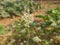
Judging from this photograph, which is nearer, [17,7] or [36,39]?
[36,39]

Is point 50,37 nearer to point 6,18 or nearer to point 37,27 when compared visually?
point 37,27

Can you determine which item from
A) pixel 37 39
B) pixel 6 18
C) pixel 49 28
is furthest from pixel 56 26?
pixel 6 18

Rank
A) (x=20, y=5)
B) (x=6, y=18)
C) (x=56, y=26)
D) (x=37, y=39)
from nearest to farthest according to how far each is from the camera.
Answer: (x=37, y=39)
(x=56, y=26)
(x=6, y=18)
(x=20, y=5)

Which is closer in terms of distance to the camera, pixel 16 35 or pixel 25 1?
pixel 16 35

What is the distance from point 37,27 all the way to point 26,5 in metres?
1.48

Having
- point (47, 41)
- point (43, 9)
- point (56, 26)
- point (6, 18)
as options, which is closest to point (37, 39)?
point (47, 41)

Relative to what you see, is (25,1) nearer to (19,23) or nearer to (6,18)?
(6,18)

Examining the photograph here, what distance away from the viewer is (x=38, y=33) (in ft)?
14.7

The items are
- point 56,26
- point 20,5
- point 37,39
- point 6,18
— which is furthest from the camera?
point 20,5

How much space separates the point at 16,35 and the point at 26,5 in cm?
168

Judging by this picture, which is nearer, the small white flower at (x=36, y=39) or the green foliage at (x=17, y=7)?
the small white flower at (x=36, y=39)

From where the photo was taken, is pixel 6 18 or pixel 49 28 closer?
pixel 49 28

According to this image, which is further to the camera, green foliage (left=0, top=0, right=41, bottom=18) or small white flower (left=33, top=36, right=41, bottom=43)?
green foliage (left=0, top=0, right=41, bottom=18)

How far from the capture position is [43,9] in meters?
6.16
